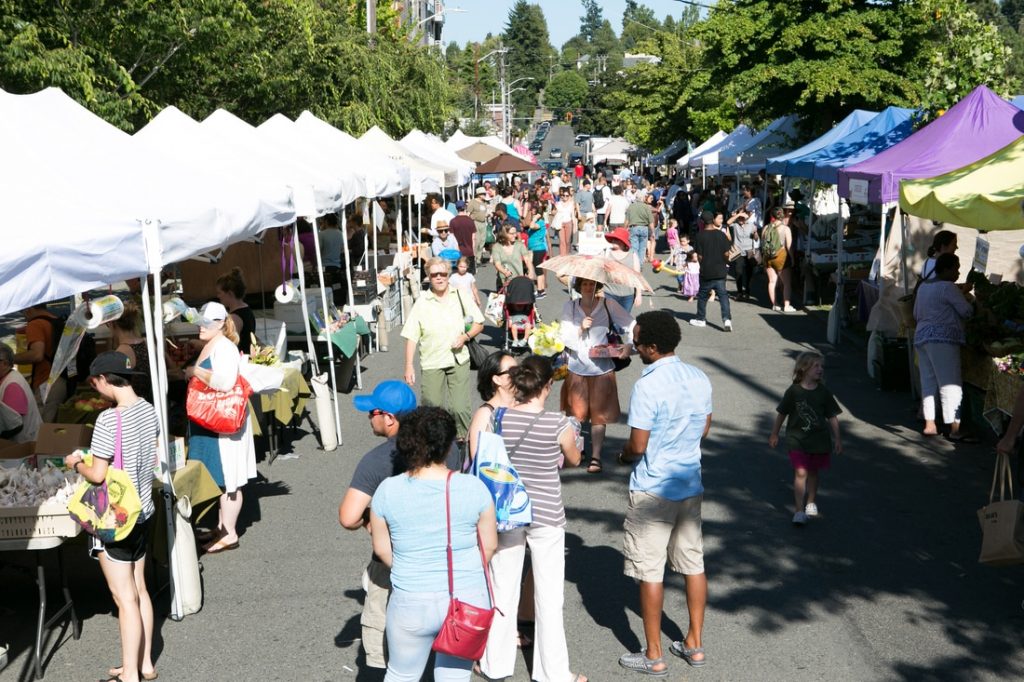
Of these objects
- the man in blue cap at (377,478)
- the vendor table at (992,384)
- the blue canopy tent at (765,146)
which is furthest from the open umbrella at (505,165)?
the man in blue cap at (377,478)

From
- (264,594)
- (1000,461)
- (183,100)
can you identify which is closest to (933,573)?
(1000,461)

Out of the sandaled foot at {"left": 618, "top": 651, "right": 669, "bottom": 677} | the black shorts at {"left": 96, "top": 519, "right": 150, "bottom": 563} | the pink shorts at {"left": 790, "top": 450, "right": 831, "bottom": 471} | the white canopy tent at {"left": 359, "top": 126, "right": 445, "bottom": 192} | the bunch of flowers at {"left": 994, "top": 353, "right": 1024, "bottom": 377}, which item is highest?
the white canopy tent at {"left": 359, "top": 126, "right": 445, "bottom": 192}

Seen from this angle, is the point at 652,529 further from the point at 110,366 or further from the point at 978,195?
the point at 978,195

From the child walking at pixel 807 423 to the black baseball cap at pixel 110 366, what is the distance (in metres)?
4.24

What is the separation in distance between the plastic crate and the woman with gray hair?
1.55 metres

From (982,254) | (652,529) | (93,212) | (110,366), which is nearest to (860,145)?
(982,254)

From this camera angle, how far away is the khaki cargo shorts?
5332mm

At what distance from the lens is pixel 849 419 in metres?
11.0

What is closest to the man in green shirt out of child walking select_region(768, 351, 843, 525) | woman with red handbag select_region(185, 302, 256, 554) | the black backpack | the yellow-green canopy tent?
the yellow-green canopy tent

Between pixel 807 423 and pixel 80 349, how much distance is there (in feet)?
19.4

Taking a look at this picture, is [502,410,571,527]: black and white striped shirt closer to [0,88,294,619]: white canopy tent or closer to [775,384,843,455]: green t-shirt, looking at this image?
[0,88,294,619]: white canopy tent

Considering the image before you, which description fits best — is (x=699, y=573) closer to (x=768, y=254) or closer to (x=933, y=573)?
(x=933, y=573)

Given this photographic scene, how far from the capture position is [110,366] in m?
5.52

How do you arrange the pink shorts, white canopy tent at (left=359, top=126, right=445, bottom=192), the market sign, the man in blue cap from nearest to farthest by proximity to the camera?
1. the man in blue cap
2. the pink shorts
3. the market sign
4. white canopy tent at (left=359, top=126, right=445, bottom=192)
